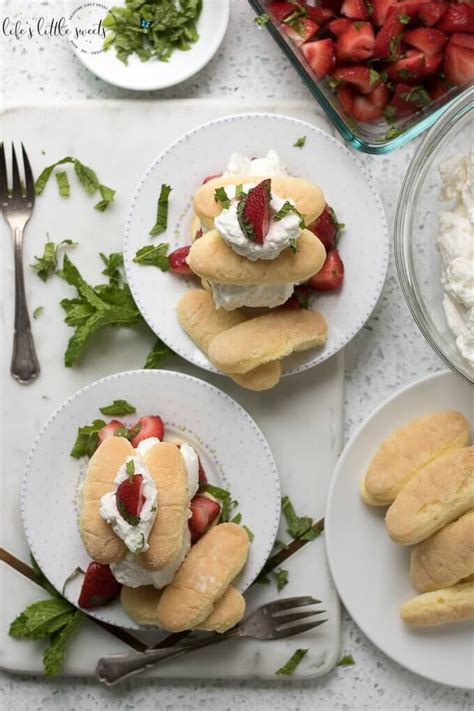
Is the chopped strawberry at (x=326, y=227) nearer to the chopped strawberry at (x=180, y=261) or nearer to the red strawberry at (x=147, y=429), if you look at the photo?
the chopped strawberry at (x=180, y=261)

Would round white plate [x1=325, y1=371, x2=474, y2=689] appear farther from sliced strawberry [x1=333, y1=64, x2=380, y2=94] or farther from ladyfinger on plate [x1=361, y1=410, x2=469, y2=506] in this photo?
sliced strawberry [x1=333, y1=64, x2=380, y2=94]

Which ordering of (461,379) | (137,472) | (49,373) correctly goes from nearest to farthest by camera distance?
(137,472), (461,379), (49,373)

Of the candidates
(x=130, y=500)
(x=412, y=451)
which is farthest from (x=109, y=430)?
(x=412, y=451)

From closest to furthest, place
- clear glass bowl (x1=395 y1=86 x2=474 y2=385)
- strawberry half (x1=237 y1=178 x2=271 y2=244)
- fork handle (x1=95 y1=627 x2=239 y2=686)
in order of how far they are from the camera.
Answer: strawberry half (x1=237 y1=178 x2=271 y2=244) → clear glass bowl (x1=395 y1=86 x2=474 y2=385) → fork handle (x1=95 y1=627 x2=239 y2=686)

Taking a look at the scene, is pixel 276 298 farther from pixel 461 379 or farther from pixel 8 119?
pixel 8 119

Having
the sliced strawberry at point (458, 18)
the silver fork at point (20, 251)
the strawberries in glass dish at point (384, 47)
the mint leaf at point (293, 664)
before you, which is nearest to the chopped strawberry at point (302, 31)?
the strawberries in glass dish at point (384, 47)

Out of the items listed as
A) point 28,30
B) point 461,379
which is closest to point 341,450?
point 461,379

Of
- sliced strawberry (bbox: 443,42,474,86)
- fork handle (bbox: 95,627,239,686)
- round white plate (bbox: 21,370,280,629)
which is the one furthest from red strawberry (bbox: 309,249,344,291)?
fork handle (bbox: 95,627,239,686)

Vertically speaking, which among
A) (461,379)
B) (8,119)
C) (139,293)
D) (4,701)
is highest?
(8,119)
